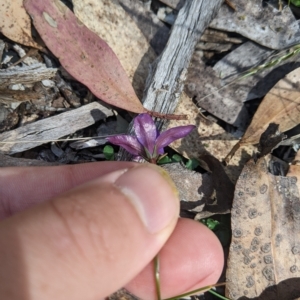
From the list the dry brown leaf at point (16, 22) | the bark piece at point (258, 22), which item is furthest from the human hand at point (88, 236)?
the bark piece at point (258, 22)

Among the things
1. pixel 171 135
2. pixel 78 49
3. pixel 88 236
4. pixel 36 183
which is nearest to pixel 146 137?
pixel 171 135

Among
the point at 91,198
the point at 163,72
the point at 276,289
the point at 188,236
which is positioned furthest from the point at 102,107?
the point at 276,289

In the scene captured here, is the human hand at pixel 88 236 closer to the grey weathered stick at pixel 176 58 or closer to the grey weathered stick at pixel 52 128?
the grey weathered stick at pixel 176 58

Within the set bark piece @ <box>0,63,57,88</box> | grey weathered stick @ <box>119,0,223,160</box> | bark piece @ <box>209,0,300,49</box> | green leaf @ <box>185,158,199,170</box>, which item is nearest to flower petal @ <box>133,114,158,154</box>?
grey weathered stick @ <box>119,0,223,160</box>

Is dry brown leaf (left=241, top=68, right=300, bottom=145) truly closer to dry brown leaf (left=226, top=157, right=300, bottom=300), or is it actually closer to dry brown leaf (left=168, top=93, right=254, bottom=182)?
dry brown leaf (left=168, top=93, right=254, bottom=182)

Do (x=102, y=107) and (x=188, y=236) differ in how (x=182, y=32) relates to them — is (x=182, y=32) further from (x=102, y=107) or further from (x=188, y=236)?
(x=188, y=236)

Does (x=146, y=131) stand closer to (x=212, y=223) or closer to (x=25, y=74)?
(x=212, y=223)
